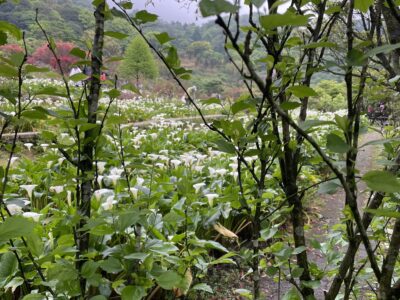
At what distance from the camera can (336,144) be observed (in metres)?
0.58

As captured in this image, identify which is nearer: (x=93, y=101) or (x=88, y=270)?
(x=88, y=270)

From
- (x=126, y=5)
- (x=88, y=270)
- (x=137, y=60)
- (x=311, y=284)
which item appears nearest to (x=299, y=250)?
(x=311, y=284)

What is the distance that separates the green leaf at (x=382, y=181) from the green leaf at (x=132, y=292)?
31.0 inches

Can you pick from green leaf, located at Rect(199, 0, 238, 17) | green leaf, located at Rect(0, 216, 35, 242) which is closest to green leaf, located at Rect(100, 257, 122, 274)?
green leaf, located at Rect(0, 216, 35, 242)

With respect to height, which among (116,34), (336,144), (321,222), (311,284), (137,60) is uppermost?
(137,60)

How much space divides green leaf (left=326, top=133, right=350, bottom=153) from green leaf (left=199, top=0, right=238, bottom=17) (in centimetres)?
27

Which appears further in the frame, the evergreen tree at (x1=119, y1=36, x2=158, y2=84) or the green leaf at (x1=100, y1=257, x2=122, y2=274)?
the evergreen tree at (x1=119, y1=36, x2=158, y2=84)

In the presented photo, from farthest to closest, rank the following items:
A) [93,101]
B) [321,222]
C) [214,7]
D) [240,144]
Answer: [321,222], [93,101], [240,144], [214,7]

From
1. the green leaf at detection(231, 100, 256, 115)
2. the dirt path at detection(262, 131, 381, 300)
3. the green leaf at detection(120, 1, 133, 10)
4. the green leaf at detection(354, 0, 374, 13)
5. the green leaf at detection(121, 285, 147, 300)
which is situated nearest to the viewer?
the green leaf at detection(354, 0, 374, 13)

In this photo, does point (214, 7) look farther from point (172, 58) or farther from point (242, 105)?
point (172, 58)

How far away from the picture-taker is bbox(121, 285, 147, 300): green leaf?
3.58 ft

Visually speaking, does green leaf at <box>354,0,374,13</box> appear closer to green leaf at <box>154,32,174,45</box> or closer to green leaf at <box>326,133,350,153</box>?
green leaf at <box>326,133,350,153</box>

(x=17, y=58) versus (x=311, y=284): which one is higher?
(x=17, y=58)

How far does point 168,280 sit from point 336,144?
600mm
